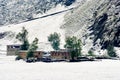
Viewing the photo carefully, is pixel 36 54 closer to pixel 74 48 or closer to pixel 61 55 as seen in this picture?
pixel 61 55

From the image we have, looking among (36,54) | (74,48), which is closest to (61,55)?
(74,48)

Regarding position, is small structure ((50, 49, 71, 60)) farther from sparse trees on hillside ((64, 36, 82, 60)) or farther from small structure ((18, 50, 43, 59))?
small structure ((18, 50, 43, 59))

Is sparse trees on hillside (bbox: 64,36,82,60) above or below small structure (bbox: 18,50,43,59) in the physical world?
above

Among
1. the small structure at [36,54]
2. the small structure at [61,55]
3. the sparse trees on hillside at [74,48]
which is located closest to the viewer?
the sparse trees on hillside at [74,48]

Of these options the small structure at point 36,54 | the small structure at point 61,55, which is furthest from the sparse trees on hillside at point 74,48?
the small structure at point 36,54

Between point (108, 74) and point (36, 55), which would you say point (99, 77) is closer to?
point (108, 74)

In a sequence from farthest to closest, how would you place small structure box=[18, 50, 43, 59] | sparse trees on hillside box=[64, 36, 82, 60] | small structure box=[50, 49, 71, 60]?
1. small structure box=[18, 50, 43, 59]
2. small structure box=[50, 49, 71, 60]
3. sparse trees on hillside box=[64, 36, 82, 60]

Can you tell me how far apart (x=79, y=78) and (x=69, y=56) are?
81.4 metres

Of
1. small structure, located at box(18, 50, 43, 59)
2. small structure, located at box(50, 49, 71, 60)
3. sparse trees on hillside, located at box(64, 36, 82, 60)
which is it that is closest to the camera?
sparse trees on hillside, located at box(64, 36, 82, 60)

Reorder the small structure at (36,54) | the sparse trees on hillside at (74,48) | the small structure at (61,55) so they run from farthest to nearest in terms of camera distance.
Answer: the small structure at (36,54), the small structure at (61,55), the sparse trees on hillside at (74,48)

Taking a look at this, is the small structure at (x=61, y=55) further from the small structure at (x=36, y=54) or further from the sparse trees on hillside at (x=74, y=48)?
the small structure at (x=36, y=54)

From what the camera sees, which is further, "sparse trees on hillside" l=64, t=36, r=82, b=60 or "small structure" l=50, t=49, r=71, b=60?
"small structure" l=50, t=49, r=71, b=60

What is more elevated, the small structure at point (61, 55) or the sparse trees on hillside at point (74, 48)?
the sparse trees on hillside at point (74, 48)

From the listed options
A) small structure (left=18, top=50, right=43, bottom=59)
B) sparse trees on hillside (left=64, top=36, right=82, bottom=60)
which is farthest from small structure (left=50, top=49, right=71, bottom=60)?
small structure (left=18, top=50, right=43, bottom=59)
